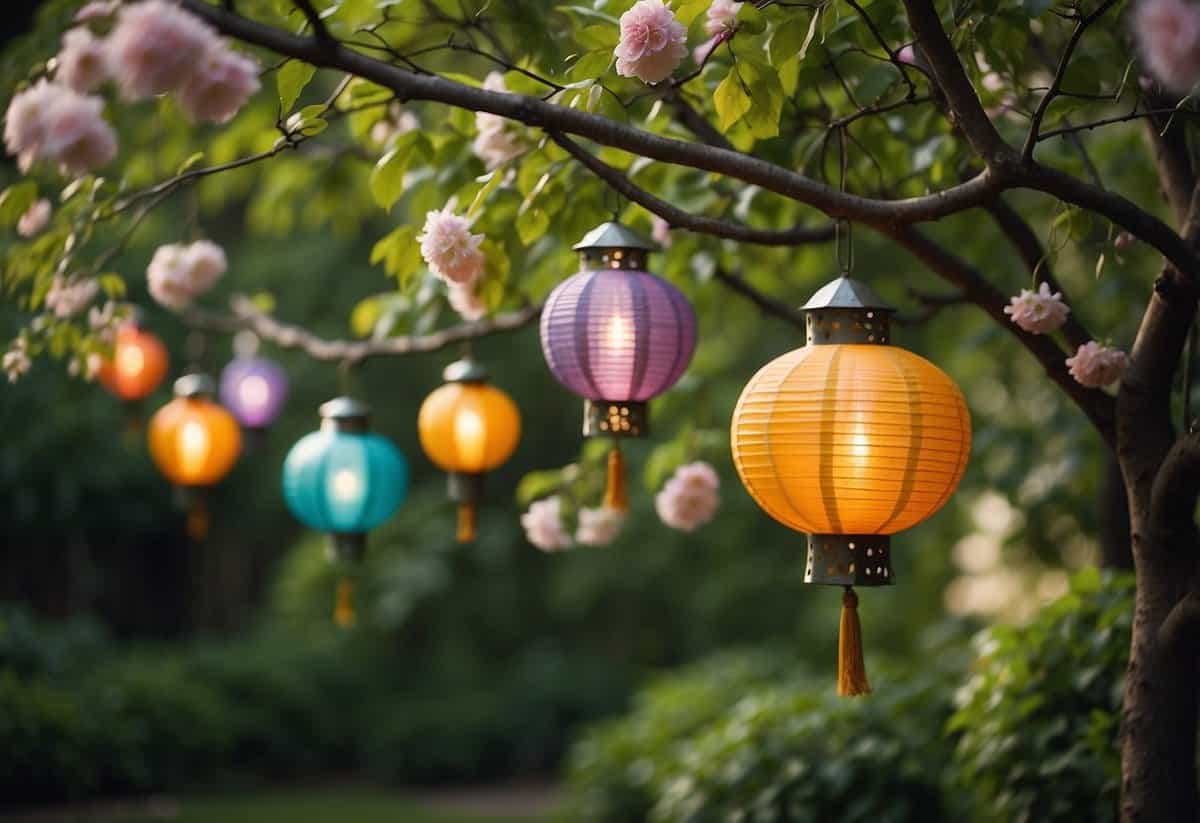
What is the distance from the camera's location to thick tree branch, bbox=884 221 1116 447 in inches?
117

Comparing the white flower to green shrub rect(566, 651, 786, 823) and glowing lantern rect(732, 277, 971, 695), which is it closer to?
glowing lantern rect(732, 277, 971, 695)

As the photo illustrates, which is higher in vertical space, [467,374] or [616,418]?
[467,374]

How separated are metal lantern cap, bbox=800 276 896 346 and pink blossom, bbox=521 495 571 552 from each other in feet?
5.28

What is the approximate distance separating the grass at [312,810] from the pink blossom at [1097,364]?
6320 mm

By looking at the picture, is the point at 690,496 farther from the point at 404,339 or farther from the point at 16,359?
the point at 16,359

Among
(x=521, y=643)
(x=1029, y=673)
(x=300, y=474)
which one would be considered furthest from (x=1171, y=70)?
(x=521, y=643)

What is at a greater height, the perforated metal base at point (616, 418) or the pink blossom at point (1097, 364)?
the pink blossom at point (1097, 364)

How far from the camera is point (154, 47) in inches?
71.0

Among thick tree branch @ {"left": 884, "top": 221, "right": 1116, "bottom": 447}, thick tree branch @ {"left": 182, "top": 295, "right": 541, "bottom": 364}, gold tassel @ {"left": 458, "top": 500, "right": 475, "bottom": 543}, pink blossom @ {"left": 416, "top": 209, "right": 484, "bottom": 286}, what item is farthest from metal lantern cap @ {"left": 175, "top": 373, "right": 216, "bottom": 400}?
thick tree branch @ {"left": 884, "top": 221, "right": 1116, "bottom": 447}

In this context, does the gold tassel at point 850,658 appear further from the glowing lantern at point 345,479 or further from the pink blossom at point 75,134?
the glowing lantern at point 345,479

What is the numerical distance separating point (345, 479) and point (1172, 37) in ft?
9.71

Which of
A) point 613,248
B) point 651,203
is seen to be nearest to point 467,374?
point 613,248

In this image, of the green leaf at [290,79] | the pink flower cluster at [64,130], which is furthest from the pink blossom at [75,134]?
the green leaf at [290,79]

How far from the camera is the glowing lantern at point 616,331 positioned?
10.0 feet
